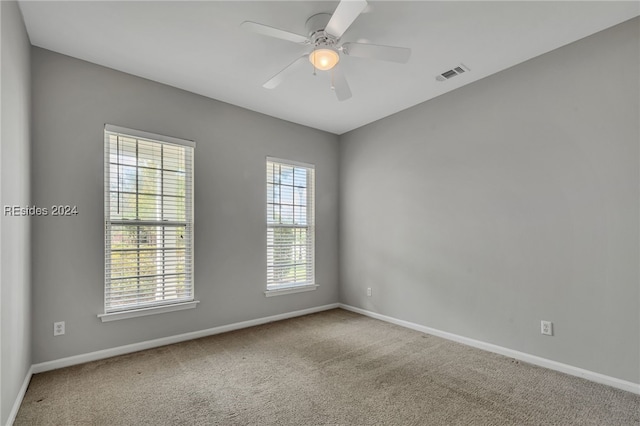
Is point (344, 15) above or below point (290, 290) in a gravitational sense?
above

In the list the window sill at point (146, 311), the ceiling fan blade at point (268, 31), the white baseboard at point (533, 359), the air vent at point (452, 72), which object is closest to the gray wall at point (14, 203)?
the window sill at point (146, 311)

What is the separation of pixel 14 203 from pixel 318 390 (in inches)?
99.6

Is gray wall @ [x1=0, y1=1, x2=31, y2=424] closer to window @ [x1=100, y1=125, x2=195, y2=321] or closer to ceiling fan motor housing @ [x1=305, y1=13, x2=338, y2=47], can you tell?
window @ [x1=100, y1=125, x2=195, y2=321]

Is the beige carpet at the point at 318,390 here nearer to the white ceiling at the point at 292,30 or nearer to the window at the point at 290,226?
the window at the point at 290,226

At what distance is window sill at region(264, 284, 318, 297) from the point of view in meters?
4.29

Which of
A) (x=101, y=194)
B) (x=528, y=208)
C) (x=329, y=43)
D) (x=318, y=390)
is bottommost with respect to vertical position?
(x=318, y=390)

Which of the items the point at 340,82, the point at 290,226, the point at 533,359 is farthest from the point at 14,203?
the point at 533,359

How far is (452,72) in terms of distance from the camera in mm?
3230

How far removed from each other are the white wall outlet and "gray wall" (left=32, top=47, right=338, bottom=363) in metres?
0.04

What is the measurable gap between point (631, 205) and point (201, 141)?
13.4 ft

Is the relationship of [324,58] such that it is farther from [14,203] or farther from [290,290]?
[290,290]

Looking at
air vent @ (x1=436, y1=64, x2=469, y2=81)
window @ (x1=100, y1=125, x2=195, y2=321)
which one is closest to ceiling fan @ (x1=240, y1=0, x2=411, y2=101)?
air vent @ (x1=436, y1=64, x2=469, y2=81)

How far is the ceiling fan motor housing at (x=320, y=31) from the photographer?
236 cm

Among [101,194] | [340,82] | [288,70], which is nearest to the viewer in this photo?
[288,70]
